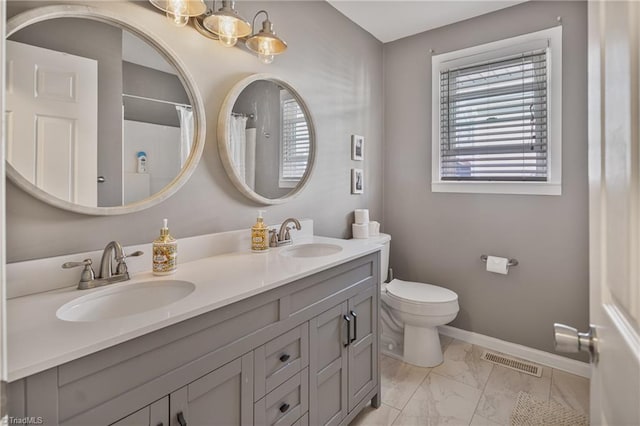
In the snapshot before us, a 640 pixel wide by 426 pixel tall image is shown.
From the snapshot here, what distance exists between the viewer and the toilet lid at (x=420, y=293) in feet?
7.34

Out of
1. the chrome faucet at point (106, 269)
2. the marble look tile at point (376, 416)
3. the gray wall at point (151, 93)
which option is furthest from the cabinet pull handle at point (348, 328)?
the gray wall at point (151, 93)

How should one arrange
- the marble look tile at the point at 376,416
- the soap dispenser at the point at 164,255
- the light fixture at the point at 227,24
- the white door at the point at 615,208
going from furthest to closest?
the marble look tile at the point at 376,416 < the light fixture at the point at 227,24 < the soap dispenser at the point at 164,255 < the white door at the point at 615,208

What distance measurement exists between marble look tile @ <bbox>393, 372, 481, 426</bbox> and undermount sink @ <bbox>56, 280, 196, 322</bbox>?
1334 millimetres

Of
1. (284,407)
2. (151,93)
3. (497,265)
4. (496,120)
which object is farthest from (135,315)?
(496,120)

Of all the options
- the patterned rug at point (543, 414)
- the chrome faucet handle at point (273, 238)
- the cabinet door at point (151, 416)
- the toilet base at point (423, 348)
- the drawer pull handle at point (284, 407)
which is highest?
the chrome faucet handle at point (273, 238)

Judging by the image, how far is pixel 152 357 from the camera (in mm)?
882

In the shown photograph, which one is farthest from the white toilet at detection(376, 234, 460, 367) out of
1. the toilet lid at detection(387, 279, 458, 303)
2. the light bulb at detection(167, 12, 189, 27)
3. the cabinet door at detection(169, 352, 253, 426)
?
the light bulb at detection(167, 12, 189, 27)

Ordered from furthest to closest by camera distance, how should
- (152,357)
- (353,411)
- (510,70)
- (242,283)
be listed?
1. (510,70)
2. (353,411)
3. (242,283)
4. (152,357)

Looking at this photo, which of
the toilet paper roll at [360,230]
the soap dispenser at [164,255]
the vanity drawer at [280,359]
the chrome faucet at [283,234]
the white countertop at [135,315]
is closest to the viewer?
the white countertop at [135,315]

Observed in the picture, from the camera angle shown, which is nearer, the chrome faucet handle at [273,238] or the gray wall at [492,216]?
the chrome faucet handle at [273,238]

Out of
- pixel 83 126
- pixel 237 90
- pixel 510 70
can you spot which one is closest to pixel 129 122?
pixel 83 126

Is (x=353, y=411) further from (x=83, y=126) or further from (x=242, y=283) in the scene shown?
(x=83, y=126)

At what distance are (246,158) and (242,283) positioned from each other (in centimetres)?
82

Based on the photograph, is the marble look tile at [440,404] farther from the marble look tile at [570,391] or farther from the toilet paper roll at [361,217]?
the toilet paper roll at [361,217]
